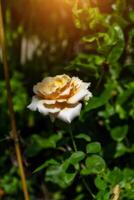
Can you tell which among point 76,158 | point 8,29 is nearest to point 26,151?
point 76,158

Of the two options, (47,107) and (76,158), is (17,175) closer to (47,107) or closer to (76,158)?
(76,158)

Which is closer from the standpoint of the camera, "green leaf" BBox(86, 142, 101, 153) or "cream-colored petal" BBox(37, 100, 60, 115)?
"cream-colored petal" BBox(37, 100, 60, 115)

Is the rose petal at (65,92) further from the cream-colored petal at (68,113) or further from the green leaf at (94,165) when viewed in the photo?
the green leaf at (94,165)

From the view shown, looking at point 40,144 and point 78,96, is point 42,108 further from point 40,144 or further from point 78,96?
point 40,144

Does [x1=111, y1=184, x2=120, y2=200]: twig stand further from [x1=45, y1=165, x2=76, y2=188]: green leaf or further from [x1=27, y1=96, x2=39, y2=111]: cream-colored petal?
[x1=27, y1=96, x2=39, y2=111]: cream-colored petal

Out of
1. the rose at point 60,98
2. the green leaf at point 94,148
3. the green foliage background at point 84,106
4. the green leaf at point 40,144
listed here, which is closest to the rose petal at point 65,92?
the rose at point 60,98

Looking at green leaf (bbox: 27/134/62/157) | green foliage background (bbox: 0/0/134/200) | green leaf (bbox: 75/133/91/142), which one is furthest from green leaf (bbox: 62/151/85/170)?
green leaf (bbox: 27/134/62/157)

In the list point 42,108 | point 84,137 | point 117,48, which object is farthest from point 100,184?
point 117,48
